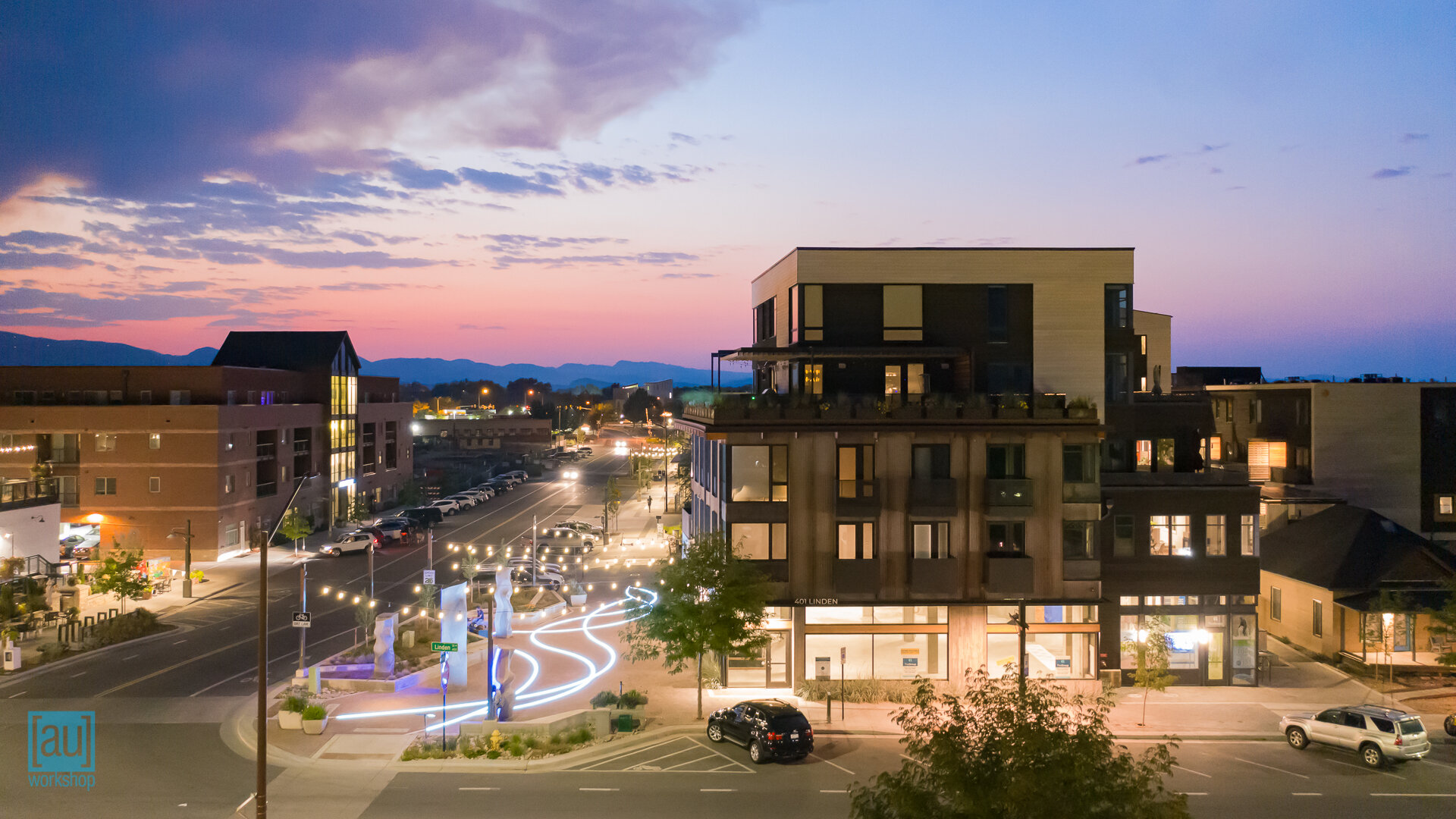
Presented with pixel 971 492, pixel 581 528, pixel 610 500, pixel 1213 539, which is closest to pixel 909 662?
pixel 971 492

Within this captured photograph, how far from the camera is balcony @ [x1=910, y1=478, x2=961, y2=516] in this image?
3319 centimetres

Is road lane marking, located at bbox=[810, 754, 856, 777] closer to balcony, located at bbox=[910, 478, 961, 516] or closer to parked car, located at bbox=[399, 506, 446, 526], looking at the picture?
Result: balcony, located at bbox=[910, 478, 961, 516]

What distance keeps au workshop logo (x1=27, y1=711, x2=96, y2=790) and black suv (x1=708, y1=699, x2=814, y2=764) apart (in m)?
17.2

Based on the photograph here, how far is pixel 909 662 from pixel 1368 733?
1388 cm

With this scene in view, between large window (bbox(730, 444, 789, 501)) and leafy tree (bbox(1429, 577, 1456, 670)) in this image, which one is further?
large window (bbox(730, 444, 789, 501))

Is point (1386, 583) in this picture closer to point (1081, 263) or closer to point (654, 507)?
point (1081, 263)

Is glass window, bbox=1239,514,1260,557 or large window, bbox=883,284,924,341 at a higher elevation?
large window, bbox=883,284,924,341

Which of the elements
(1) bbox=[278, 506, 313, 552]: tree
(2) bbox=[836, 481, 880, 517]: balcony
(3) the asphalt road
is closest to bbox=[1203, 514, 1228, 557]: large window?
(2) bbox=[836, 481, 880, 517]: balcony

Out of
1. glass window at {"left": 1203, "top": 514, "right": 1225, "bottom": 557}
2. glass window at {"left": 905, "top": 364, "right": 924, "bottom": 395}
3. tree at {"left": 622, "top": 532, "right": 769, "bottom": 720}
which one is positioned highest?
glass window at {"left": 905, "top": 364, "right": 924, "bottom": 395}

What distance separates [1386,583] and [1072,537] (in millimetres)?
15583

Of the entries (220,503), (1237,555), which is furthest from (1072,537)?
(220,503)

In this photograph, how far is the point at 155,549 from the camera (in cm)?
5994

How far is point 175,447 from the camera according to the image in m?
60.5

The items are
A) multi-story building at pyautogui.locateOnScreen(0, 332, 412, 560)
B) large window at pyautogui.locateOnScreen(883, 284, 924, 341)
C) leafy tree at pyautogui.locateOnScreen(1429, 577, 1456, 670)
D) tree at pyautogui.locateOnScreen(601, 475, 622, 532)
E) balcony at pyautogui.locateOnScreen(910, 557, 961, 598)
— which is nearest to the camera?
balcony at pyautogui.locateOnScreen(910, 557, 961, 598)
